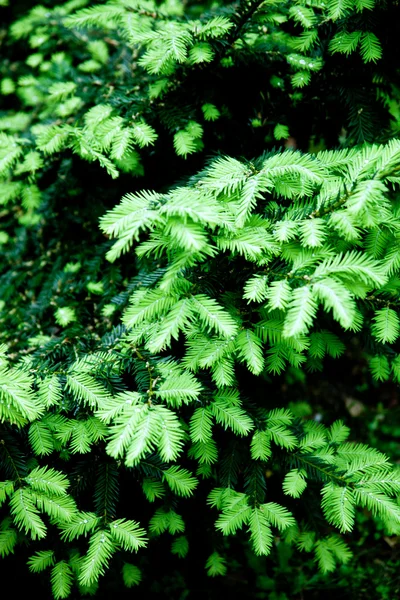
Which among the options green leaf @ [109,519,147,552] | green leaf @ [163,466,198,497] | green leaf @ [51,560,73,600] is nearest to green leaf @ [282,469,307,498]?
green leaf @ [163,466,198,497]

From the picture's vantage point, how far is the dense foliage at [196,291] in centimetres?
146

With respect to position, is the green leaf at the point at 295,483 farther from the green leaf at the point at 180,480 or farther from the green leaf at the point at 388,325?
the green leaf at the point at 388,325

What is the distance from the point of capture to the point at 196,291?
1.59m

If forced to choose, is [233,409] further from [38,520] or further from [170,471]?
[38,520]

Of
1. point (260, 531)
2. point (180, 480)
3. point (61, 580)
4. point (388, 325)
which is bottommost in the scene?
point (61, 580)

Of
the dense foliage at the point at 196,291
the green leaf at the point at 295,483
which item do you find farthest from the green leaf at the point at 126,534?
the green leaf at the point at 295,483

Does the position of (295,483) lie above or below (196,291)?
below

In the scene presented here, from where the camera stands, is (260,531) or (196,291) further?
(260,531)

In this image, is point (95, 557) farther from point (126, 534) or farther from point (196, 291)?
point (196, 291)

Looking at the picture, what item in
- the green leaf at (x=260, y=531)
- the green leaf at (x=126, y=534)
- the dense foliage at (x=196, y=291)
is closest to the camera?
the dense foliage at (x=196, y=291)

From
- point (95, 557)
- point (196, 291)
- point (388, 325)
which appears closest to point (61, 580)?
point (95, 557)

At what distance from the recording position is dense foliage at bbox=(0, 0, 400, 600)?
57.3 inches

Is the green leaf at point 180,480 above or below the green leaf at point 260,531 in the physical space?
above

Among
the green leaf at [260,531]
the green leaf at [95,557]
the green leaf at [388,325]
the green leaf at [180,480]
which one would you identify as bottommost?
the green leaf at [260,531]
